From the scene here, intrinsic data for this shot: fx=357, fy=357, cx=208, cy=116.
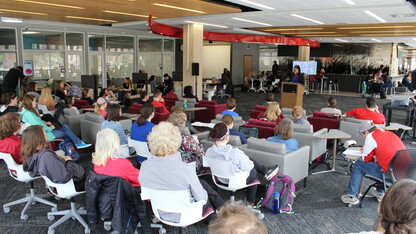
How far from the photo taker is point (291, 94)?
12.3m

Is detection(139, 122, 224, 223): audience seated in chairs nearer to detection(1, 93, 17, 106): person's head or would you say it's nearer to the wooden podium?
detection(1, 93, 17, 106): person's head

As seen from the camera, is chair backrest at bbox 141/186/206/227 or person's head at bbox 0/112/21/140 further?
person's head at bbox 0/112/21/140

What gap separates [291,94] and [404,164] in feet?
27.5

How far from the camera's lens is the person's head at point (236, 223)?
1393 mm

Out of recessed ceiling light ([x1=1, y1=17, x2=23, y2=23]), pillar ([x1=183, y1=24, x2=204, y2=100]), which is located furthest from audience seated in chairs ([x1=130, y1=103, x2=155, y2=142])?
recessed ceiling light ([x1=1, y1=17, x2=23, y2=23])

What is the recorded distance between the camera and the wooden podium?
39.9 feet

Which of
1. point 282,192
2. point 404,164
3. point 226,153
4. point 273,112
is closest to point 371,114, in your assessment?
point 273,112

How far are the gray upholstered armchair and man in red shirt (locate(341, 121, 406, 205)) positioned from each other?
2.41ft

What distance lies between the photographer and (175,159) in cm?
331

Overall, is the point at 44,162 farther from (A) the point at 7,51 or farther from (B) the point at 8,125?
(A) the point at 7,51

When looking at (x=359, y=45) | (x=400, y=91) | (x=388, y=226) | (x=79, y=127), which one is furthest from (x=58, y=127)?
(x=359, y=45)

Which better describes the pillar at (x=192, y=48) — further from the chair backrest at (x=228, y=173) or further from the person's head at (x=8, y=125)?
the chair backrest at (x=228, y=173)

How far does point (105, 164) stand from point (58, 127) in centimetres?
324

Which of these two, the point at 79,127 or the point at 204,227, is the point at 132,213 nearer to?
the point at 204,227
